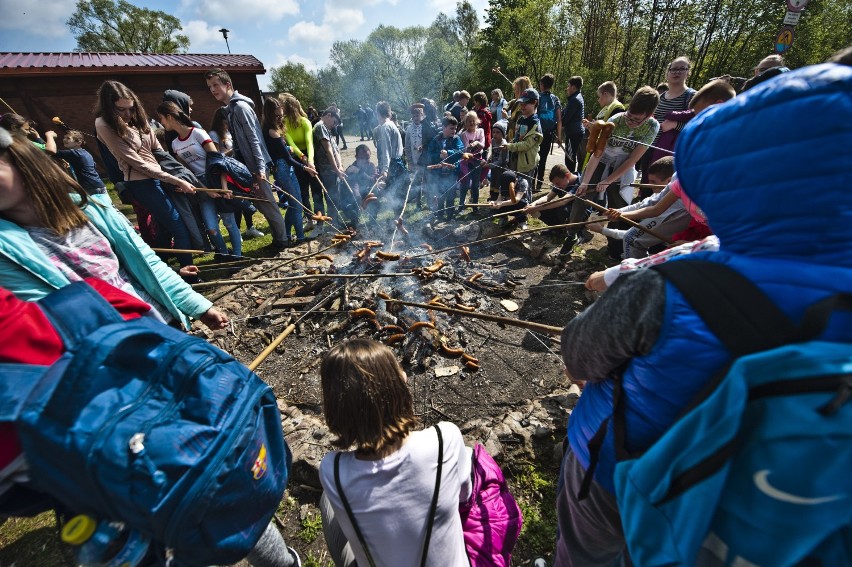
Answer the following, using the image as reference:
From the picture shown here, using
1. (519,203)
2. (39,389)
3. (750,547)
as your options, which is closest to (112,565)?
(39,389)

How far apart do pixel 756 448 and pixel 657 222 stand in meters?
3.68

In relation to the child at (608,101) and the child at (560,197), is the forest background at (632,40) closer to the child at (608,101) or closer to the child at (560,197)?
the child at (608,101)

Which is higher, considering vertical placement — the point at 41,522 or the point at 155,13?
the point at 155,13

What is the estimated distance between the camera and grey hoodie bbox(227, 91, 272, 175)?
218 inches

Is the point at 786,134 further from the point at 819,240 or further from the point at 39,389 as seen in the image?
the point at 39,389

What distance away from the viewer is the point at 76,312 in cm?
120

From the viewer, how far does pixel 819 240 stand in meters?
0.85

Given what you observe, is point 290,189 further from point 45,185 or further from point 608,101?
point 608,101

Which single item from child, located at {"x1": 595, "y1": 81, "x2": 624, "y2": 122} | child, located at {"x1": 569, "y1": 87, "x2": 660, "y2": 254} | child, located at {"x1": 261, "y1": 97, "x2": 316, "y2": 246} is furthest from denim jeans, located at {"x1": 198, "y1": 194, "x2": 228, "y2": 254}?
child, located at {"x1": 595, "y1": 81, "x2": 624, "y2": 122}

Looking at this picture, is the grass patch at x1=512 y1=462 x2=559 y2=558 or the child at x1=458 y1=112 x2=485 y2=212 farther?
the child at x1=458 y1=112 x2=485 y2=212

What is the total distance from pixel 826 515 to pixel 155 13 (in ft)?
169

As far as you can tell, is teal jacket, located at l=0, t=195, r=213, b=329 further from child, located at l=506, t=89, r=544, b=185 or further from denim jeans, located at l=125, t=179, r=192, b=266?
child, located at l=506, t=89, r=544, b=185

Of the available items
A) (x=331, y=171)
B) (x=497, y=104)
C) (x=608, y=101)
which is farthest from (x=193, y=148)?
(x=497, y=104)

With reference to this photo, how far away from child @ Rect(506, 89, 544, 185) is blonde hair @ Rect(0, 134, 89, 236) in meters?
6.63
